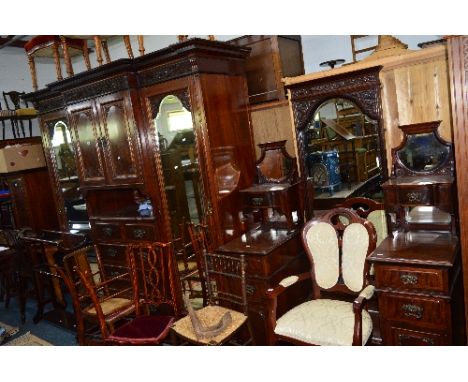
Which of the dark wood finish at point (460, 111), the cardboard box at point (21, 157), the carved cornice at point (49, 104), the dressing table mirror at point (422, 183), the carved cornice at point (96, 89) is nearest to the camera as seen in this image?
the dark wood finish at point (460, 111)

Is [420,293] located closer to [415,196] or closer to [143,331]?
[415,196]

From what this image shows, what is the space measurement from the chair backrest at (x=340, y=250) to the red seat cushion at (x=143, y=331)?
3.51ft

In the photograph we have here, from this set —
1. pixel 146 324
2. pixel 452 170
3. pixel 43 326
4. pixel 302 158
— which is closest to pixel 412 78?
pixel 452 170

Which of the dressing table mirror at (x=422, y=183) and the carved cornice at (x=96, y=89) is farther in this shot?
the carved cornice at (x=96, y=89)

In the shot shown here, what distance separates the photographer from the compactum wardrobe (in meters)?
3.02

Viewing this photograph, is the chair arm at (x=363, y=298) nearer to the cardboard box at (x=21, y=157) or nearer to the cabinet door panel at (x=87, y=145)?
the cabinet door panel at (x=87, y=145)

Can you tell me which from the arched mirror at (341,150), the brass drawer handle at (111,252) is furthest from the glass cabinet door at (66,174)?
the arched mirror at (341,150)

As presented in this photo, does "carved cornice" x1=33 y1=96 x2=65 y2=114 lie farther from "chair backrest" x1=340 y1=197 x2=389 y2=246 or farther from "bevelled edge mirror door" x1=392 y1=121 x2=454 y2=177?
"bevelled edge mirror door" x1=392 y1=121 x2=454 y2=177

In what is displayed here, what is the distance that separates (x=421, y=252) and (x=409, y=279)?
7.7 inches

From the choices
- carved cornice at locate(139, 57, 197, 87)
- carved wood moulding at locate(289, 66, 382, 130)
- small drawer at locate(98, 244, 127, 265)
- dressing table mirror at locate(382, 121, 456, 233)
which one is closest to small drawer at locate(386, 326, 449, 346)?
dressing table mirror at locate(382, 121, 456, 233)

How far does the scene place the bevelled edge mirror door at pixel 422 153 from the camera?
2578 millimetres

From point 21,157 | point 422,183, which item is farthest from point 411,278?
point 21,157

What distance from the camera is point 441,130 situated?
2672 millimetres

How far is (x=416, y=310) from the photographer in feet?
7.25
